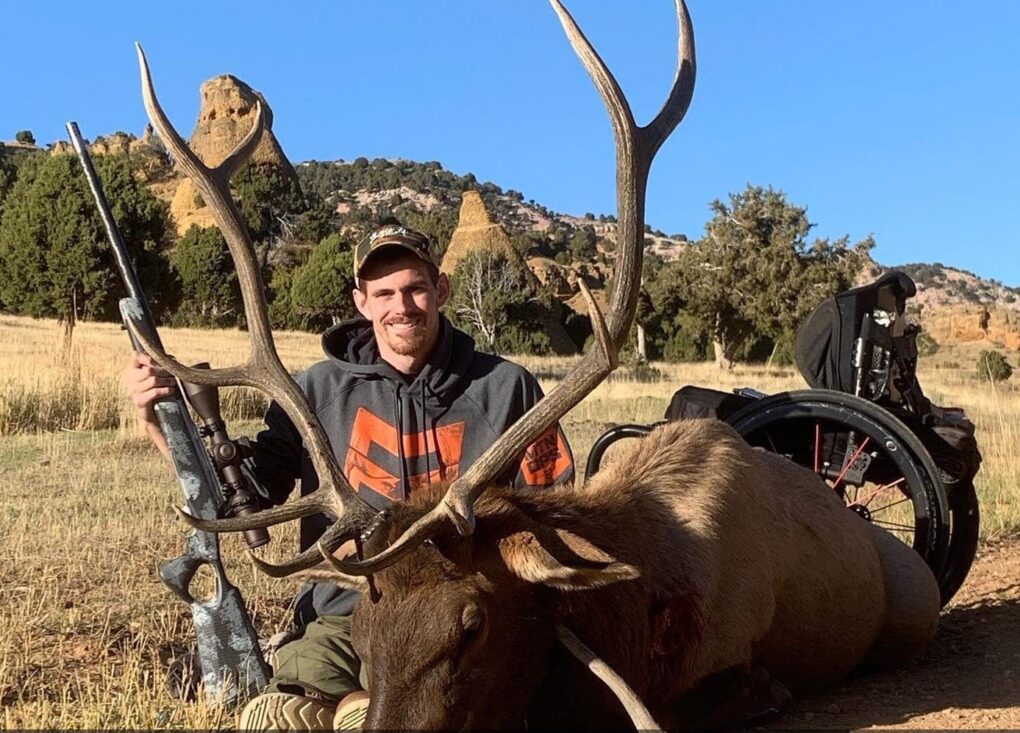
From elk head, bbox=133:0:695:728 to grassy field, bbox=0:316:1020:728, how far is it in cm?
109

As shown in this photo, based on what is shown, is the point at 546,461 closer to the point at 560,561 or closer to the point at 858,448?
the point at 560,561

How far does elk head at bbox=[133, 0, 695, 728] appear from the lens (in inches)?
126

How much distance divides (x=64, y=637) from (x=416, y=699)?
2837mm

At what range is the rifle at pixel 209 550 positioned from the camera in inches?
173

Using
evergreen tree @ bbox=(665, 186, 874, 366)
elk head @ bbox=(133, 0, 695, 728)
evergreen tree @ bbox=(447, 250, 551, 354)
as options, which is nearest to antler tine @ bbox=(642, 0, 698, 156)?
elk head @ bbox=(133, 0, 695, 728)

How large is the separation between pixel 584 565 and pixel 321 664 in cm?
126

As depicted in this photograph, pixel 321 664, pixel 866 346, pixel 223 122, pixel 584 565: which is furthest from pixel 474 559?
pixel 223 122

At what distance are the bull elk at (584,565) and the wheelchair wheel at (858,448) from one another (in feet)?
3.71

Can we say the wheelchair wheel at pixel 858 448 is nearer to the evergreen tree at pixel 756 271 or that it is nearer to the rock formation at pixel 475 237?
the evergreen tree at pixel 756 271

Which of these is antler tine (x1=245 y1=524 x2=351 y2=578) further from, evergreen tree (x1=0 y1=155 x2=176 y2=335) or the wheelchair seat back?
evergreen tree (x1=0 y1=155 x2=176 y2=335)

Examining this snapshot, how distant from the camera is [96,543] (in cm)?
704

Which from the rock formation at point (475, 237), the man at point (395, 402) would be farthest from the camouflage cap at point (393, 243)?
the rock formation at point (475, 237)

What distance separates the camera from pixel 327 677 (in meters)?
4.07

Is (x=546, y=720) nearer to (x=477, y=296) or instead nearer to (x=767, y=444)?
(x=767, y=444)
